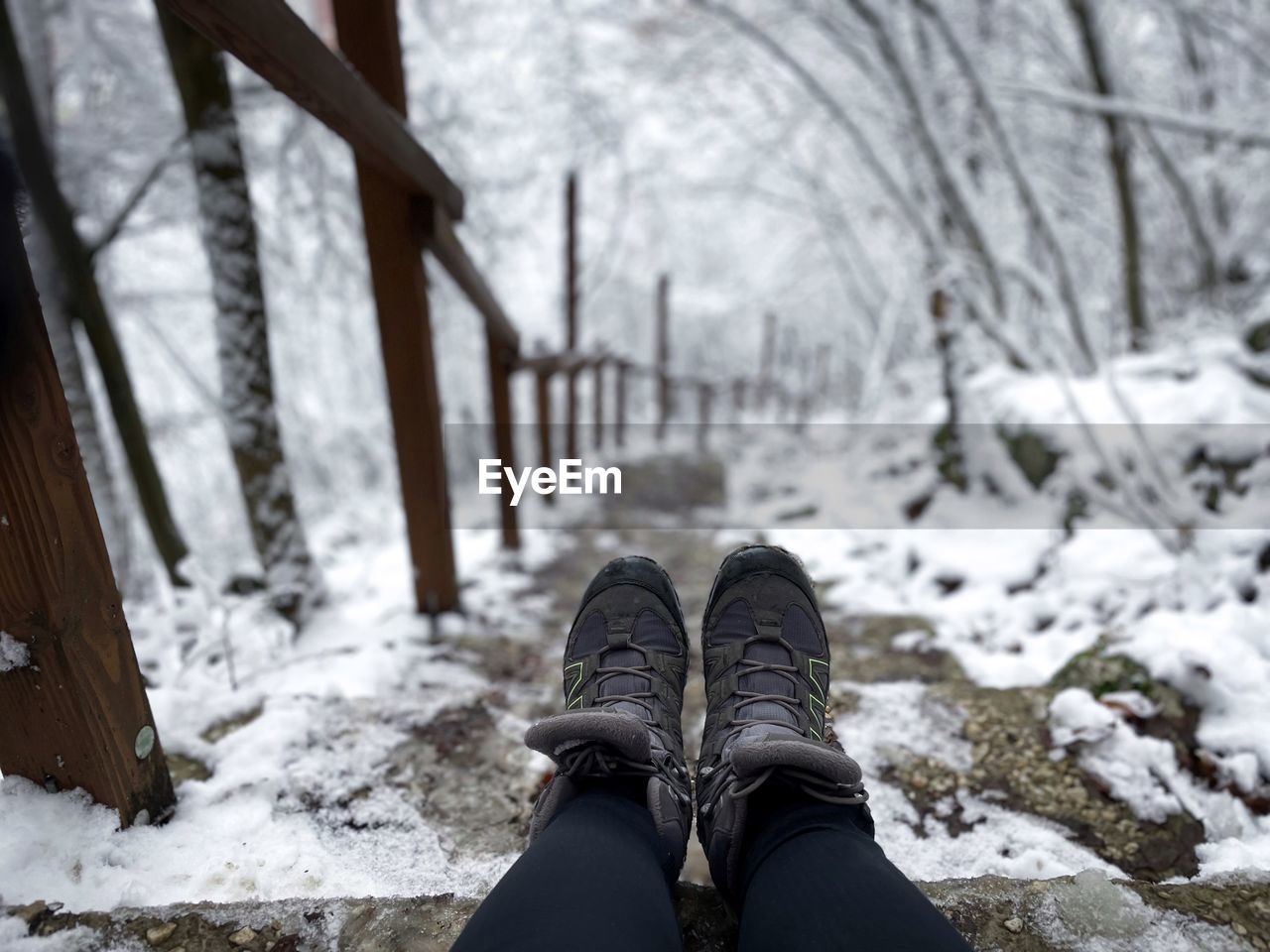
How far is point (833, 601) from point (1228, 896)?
164cm

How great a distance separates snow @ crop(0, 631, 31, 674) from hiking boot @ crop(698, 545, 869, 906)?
946mm

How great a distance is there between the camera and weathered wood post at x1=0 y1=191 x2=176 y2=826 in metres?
0.78

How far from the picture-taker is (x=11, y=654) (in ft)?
2.78

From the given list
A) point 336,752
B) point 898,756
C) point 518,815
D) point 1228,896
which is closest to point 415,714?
point 336,752

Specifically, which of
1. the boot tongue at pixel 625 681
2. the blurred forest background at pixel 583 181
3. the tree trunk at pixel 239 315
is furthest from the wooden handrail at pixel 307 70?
the boot tongue at pixel 625 681

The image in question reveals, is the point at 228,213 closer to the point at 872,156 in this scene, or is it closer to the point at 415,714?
the point at 415,714

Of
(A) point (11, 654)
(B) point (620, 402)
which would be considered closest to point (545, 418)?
(B) point (620, 402)

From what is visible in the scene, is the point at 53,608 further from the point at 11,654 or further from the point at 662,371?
the point at 662,371

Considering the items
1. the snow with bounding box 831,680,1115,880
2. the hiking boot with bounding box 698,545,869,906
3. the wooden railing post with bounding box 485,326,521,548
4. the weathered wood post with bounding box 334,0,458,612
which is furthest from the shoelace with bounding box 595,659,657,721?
the wooden railing post with bounding box 485,326,521,548

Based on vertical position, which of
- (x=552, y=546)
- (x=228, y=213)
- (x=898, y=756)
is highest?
(x=228, y=213)

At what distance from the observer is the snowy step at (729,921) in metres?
0.85

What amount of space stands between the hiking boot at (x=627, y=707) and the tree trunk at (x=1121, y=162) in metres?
3.95

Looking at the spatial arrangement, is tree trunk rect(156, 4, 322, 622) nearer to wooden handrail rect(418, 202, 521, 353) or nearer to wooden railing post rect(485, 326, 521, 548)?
wooden handrail rect(418, 202, 521, 353)

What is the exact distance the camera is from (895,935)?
0.73 metres
